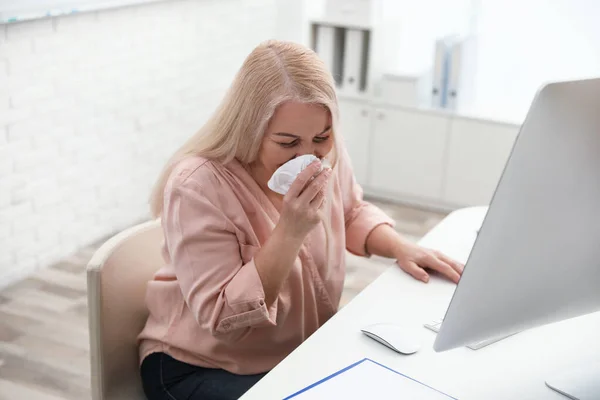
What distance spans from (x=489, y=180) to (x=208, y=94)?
60.2 inches

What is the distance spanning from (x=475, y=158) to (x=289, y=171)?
8.63ft

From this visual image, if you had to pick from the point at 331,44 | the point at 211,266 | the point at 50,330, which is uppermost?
the point at 331,44

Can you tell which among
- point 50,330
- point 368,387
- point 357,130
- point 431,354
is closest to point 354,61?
point 357,130

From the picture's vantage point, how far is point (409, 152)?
3908mm

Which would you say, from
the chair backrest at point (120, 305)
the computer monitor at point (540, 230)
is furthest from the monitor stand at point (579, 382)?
the chair backrest at point (120, 305)

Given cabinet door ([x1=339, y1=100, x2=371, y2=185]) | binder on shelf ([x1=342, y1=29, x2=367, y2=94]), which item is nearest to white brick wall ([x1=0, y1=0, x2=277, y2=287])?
binder on shelf ([x1=342, y1=29, x2=367, y2=94])

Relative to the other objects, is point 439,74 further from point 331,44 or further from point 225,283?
point 225,283

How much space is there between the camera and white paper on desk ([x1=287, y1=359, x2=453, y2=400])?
105cm

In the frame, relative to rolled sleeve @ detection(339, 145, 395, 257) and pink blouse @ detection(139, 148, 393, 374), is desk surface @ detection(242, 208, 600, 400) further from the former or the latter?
rolled sleeve @ detection(339, 145, 395, 257)

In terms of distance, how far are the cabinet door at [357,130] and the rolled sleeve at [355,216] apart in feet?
7.56

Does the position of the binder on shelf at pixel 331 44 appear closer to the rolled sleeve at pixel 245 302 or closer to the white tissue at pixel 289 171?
the white tissue at pixel 289 171

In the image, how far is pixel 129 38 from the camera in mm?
3193

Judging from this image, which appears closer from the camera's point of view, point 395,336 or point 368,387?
point 368,387

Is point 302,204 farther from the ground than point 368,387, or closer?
farther from the ground
